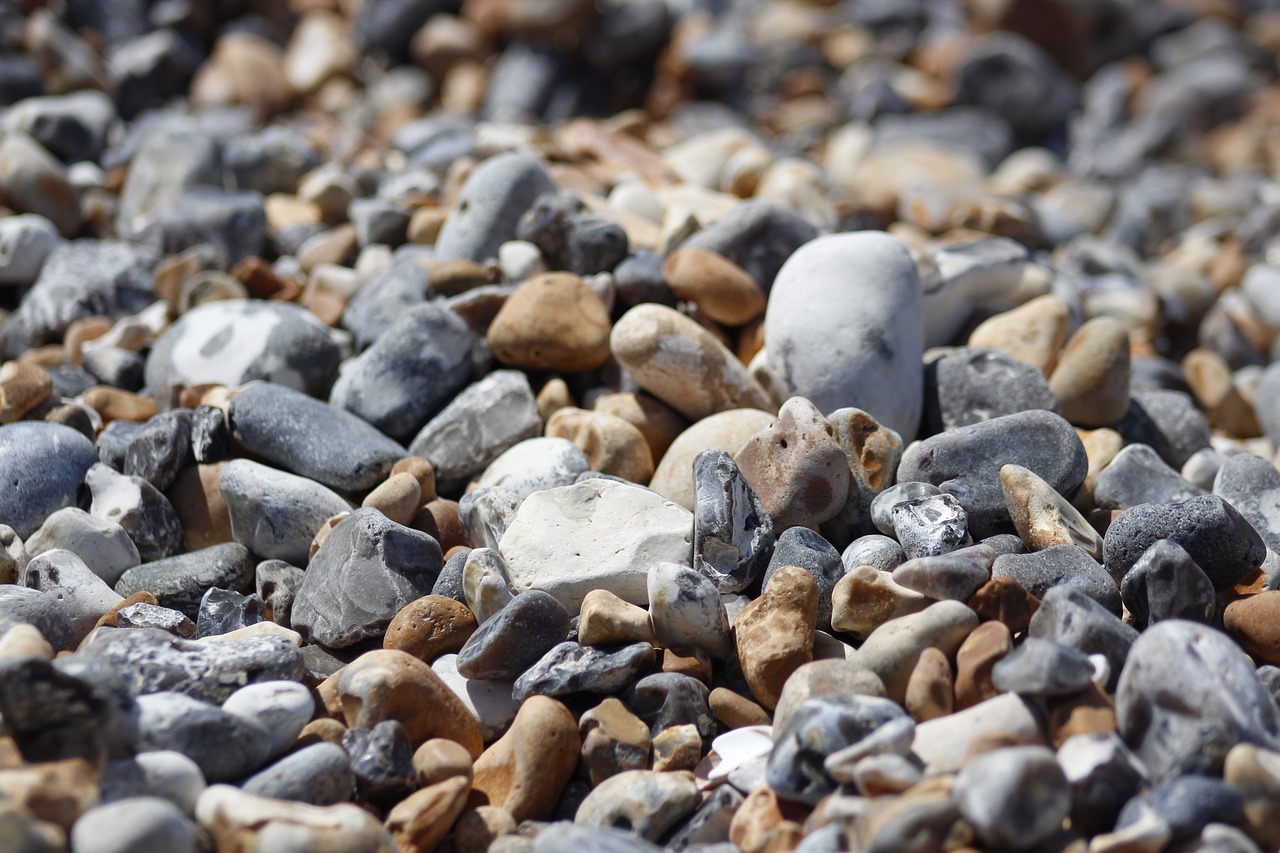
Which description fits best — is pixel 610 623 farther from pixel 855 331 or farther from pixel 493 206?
pixel 493 206

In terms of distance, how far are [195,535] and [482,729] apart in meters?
0.98

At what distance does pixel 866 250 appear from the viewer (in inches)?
105

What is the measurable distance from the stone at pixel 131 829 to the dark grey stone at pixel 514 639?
0.59 m

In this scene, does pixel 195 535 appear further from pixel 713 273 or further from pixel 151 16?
pixel 151 16

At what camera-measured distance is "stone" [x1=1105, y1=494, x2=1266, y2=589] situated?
204 cm

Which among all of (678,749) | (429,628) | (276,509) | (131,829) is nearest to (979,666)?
(678,749)

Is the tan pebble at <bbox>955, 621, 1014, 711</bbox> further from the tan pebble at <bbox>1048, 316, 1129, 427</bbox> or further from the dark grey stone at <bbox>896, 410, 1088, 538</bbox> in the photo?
the tan pebble at <bbox>1048, 316, 1129, 427</bbox>

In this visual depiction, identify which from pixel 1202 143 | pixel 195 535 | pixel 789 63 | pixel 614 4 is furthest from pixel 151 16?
pixel 1202 143

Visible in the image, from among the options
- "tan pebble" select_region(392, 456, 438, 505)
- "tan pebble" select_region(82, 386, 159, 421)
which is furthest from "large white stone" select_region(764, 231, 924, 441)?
"tan pebble" select_region(82, 386, 159, 421)

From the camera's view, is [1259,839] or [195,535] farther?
[195,535]

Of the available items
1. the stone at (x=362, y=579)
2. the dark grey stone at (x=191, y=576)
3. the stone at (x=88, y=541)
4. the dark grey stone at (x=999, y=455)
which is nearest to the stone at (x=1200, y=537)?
the dark grey stone at (x=999, y=455)

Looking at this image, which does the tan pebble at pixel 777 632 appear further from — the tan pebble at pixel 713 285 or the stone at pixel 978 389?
the tan pebble at pixel 713 285

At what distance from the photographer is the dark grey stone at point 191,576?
7.47 feet

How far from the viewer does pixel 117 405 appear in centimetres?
277
